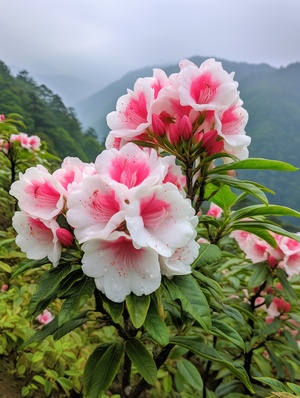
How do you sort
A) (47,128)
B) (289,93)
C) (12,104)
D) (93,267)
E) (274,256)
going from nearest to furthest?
(93,267) → (274,256) → (12,104) → (47,128) → (289,93)

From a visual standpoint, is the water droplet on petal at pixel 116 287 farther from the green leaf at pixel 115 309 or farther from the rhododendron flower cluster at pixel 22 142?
the rhododendron flower cluster at pixel 22 142

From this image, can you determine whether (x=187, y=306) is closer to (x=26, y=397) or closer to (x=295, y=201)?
(x=26, y=397)

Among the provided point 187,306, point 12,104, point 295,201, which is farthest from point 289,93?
point 187,306

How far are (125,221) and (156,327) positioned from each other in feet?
0.69

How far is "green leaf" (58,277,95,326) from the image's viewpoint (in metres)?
0.63

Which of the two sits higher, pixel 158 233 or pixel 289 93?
pixel 158 233

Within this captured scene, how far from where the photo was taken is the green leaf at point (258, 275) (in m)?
1.26

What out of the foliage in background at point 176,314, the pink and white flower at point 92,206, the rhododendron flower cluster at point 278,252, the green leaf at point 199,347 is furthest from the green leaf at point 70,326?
the rhododendron flower cluster at point 278,252

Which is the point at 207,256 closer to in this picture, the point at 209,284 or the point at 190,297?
the point at 209,284

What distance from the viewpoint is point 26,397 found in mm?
1312

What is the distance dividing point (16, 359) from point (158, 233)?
1131mm

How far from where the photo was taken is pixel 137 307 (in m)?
0.61

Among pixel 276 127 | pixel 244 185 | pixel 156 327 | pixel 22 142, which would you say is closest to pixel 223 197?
pixel 244 185

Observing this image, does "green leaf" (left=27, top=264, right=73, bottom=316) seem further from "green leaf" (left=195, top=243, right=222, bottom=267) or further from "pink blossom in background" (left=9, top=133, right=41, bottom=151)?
"pink blossom in background" (left=9, top=133, right=41, bottom=151)
